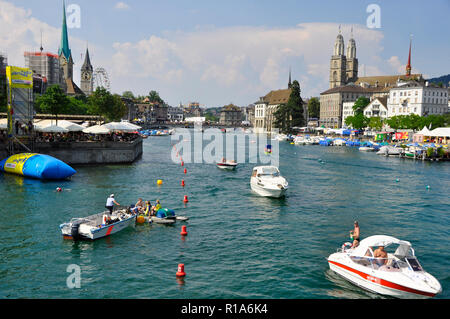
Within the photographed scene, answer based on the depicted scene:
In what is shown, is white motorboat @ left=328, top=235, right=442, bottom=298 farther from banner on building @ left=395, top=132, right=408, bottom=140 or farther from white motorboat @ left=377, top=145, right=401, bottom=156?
banner on building @ left=395, top=132, right=408, bottom=140

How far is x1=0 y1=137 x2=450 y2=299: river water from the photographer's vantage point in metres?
19.5

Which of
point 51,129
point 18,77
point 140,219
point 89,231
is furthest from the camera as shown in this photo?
point 51,129

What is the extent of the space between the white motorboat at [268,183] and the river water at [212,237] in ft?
3.52

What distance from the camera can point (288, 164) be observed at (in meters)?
73.7

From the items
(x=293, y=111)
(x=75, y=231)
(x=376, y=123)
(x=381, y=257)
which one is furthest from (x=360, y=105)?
(x=75, y=231)

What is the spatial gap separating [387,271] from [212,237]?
11.8 meters

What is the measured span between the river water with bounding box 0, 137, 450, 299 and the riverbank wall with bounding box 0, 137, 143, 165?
7032mm

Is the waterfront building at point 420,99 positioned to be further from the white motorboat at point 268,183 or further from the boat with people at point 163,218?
the boat with people at point 163,218

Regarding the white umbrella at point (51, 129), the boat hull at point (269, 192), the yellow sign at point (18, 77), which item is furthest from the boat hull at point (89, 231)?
the white umbrella at point (51, 129)

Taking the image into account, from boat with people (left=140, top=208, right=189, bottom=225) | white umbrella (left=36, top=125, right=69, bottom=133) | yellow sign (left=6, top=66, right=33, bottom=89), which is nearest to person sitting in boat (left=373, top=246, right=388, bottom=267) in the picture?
boat with people (left=140, top=208, right=189, bottom=225)

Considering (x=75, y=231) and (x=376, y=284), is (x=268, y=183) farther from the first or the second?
(x=376, y=284)

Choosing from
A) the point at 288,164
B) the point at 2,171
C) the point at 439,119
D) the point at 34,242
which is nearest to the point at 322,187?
the point at 288,164

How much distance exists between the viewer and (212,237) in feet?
88.2
